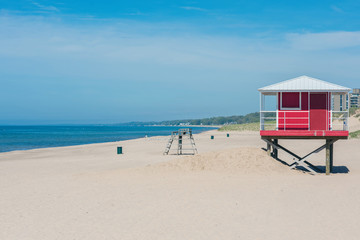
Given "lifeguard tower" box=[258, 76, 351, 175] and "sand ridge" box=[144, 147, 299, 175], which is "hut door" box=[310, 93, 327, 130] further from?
"sand ridge" box=[144, 147, 299, 175]

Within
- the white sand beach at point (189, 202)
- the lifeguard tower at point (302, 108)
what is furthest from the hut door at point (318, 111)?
the white sand beach at point (189, 202)

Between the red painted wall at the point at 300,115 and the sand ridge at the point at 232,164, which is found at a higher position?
the red painted wall at the point at 300,115

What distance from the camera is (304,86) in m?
18.0

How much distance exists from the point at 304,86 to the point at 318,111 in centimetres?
147

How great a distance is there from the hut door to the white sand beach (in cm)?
249

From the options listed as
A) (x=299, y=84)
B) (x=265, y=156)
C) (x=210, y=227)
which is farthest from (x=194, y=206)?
(x=299, y=84)

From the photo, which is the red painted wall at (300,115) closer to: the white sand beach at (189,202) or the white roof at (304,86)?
the white roof at (304,86)

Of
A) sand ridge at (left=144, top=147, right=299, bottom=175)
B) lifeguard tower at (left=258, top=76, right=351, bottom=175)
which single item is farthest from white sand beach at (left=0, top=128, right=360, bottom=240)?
lifeguard tower at (left=258, top=76, right=351, bottom=175)

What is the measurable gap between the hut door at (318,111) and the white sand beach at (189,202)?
2489mm

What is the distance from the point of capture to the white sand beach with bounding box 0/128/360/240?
9211 millimetres

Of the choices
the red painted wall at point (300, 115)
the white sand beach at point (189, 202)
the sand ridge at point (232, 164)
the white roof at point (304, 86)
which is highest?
the white roof at point (304, 86)

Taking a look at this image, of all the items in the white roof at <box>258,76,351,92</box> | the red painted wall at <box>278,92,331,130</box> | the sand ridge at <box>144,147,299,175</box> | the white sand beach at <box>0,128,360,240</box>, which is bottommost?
the white sand beach at <box>0,128,360,240</box>

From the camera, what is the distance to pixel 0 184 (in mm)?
16422

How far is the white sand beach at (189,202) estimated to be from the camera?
363 inches
